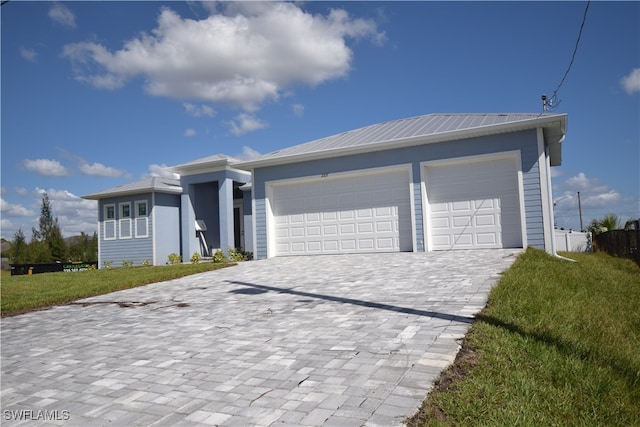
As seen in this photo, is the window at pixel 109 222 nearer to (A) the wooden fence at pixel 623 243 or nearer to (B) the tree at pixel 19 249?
(B) the tree at pixel 19 249

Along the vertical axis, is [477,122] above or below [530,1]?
below

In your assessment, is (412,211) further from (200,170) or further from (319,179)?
(200,170)

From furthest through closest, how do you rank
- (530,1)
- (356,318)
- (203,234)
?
(203,234) → (530,1) → (356,318)

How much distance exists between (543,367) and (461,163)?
9380 millimetres

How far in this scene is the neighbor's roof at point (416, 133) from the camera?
1132 centimetres

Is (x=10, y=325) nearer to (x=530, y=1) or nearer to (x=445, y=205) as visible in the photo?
(x=445, y=205)

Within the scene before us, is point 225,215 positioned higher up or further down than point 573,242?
higher up

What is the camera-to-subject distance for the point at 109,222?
21.5m

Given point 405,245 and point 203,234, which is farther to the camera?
point 203,234

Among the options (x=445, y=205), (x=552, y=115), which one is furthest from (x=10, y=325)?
(x=552, y=115)

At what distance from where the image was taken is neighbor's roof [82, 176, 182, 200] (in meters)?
19.4

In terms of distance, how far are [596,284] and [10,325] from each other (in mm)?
9086

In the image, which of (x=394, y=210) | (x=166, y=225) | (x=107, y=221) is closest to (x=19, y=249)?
(x=107, y=221)

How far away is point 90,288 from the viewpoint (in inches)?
395
